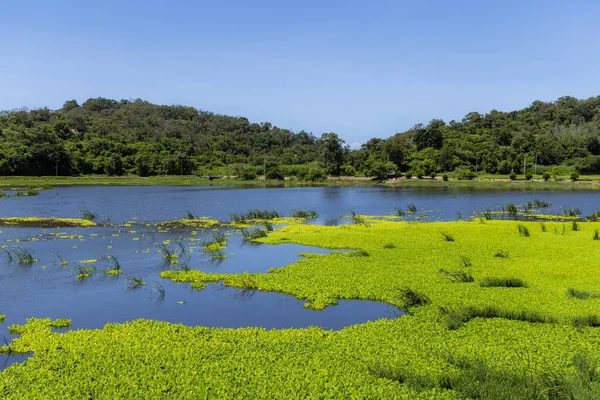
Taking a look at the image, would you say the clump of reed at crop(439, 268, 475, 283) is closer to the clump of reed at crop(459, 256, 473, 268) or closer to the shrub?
the clump of reed at crop(459, 256, 473, 268)

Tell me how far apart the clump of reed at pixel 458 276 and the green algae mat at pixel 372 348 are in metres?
0.03

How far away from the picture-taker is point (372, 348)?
9.94 meters

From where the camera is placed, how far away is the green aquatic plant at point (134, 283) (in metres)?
15.9

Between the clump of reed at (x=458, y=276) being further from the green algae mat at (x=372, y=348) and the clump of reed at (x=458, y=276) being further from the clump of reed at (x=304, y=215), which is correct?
the clump of reed at (x=304, y=215)

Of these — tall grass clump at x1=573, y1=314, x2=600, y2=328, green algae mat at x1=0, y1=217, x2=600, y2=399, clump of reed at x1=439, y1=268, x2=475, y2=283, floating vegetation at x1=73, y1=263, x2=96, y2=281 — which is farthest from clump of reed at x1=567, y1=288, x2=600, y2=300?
floating vegetation at x1=73, y1=263, x2=96, y2=281

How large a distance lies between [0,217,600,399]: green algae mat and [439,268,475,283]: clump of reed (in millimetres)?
35

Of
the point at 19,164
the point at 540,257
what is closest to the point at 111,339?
the point at 540,257

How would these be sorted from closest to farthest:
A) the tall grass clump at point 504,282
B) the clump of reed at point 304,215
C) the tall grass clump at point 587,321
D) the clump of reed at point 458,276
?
the tall grass clump at point 587,321 → the tall grass clump at point 504,282 → the clump of reed at point 458,276 → the clump of reed at point 304,215

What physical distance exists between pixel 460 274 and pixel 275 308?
612 cm

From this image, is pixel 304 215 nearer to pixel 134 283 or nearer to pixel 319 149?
pixel 134 283

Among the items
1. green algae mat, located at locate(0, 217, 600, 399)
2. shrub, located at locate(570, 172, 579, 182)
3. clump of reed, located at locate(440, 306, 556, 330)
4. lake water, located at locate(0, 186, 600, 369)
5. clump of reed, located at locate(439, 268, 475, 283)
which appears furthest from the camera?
shrub, located at locate(570, 172, 579, 182)

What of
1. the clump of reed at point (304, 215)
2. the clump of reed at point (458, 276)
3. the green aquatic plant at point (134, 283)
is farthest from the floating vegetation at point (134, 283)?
the clump of reed at point (304, 215)

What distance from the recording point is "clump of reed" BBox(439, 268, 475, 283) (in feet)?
49.3

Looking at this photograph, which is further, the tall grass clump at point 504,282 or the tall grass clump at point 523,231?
the tall grass clump at point 523,231
